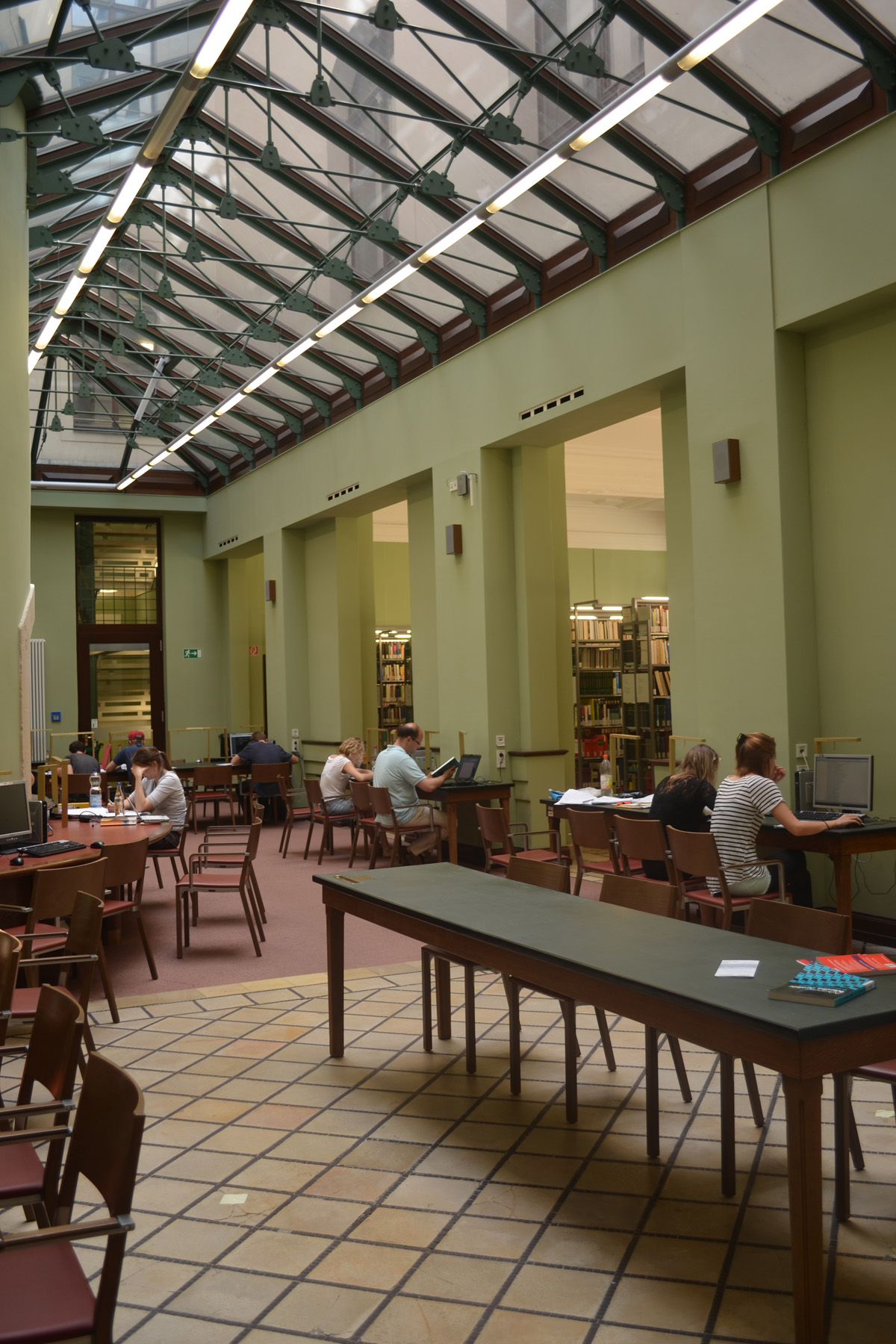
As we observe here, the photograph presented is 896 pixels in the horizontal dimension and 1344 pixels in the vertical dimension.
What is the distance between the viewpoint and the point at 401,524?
1584 centimetres

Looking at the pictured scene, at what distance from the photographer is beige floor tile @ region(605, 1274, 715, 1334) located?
2.39m

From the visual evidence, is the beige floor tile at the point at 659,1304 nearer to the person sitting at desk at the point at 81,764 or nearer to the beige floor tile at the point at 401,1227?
the beige floor tile at the point at 401,1227

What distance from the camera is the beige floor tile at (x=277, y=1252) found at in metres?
2.69

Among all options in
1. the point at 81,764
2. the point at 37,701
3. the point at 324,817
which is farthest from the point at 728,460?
the point at 81,764

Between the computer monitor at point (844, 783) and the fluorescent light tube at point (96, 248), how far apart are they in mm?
5545

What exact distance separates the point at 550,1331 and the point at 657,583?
1521 cm

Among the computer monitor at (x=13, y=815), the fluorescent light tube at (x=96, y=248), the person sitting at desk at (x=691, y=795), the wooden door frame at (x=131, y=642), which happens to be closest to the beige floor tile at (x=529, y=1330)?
the person sitting at desk at (x=691, y=795)

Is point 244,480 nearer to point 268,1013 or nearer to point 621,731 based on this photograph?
point 621,731

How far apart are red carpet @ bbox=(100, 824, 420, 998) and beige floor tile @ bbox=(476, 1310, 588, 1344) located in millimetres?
3377

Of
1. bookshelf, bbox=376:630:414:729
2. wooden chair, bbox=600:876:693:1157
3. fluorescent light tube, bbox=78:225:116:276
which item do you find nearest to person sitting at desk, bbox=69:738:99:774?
bookshelf, bbox=376:630:414:729

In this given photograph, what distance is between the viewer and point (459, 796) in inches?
343

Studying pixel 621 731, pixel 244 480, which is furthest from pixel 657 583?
pixel 244 480

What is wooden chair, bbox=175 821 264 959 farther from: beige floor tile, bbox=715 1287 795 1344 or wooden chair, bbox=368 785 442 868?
beige floor tile, bbox=715 1287 795 1344

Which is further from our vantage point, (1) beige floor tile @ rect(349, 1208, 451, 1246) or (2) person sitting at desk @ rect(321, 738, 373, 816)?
(2) person sitting at desk @ rect(321, 738, 373, 816)
